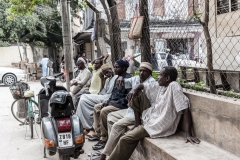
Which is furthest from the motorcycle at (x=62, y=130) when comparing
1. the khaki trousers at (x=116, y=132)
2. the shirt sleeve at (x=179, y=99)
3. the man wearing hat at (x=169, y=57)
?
the man wearing hat at (x=169, y=57)

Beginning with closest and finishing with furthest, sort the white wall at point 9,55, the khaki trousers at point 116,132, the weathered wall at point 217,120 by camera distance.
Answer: the weathered wall at point 217,120 → the khaki trousers at point 116,132 → the white wall at point 9,55

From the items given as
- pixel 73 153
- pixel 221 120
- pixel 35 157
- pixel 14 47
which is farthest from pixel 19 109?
pixel 14 47

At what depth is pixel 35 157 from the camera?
183 inches

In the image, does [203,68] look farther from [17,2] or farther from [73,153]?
[17,2]

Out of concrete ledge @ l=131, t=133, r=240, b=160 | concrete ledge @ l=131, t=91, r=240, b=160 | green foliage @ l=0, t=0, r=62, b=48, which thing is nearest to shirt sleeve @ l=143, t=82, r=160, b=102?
concrete ledge @ l=131, t=91, r=240, b=160

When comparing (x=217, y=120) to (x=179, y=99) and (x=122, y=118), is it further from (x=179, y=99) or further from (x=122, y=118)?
(x=122, y=118)

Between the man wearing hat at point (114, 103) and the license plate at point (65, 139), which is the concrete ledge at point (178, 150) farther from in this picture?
the man wearing hat at point (114, 103)

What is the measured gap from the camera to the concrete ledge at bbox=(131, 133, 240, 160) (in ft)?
9.99

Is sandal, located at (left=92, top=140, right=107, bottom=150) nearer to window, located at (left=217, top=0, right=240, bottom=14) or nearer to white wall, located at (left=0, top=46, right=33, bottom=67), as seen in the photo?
window, located at (left=217, top=0, right=240, bottom=14)

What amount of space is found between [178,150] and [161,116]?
1.74 ft

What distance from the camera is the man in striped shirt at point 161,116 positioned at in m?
3.56

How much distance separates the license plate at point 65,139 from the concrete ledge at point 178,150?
89 cm

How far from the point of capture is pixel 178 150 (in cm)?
322

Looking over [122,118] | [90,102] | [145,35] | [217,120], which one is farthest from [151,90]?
[90,102]
